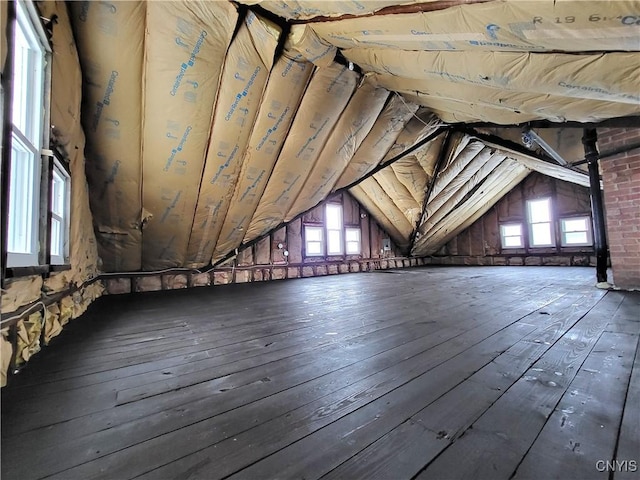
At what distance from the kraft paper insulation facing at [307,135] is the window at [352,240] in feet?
11.4

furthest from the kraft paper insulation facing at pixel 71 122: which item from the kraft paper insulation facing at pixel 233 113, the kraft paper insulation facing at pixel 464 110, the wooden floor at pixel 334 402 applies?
the kraft paper insulation facing at pixel 464 110

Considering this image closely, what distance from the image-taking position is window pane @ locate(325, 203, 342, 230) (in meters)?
7.74

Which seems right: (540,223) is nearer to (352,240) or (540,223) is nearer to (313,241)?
(352,240)

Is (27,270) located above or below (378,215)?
below

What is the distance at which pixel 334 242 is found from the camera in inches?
308

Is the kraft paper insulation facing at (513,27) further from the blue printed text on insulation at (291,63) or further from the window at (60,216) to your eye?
the window at (60,216)

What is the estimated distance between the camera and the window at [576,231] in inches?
310

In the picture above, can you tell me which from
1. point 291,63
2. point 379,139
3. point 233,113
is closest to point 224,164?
point 233,113

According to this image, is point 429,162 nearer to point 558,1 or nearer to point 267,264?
point 267,264

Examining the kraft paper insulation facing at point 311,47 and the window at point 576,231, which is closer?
the kraft paper insulation facing at point 311,47

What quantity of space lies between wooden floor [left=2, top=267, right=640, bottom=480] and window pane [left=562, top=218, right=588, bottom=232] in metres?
7.56

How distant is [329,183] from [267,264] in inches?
99.7

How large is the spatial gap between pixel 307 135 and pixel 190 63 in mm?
1581

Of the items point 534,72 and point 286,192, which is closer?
point 534,72
